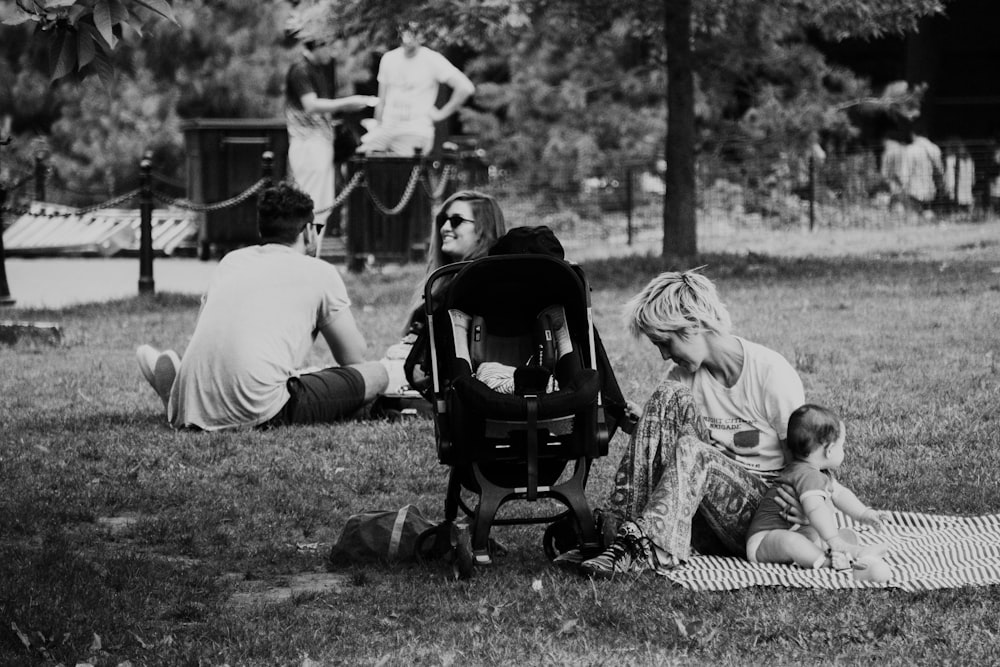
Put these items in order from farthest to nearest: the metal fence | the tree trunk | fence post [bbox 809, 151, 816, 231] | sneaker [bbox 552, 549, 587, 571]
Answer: the metal fence → fence post [bbox 809, 151, 816, 231] → the tree trunk → sneaker [bbox 552, 549, 587, 571]

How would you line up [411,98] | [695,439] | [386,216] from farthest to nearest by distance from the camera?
[411,98] → [386,216] → [695,439]

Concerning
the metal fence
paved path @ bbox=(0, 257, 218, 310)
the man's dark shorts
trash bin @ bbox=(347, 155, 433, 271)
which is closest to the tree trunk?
trash bin @ bbox=(347, 155, 433, 271)

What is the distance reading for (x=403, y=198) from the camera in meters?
16.9

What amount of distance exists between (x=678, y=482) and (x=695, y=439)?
0.52 feet

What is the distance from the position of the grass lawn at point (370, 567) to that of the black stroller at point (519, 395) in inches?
10.9

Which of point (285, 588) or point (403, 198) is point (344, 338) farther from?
point (403, 198)

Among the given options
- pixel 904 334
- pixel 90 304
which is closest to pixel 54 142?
pixel 90 304

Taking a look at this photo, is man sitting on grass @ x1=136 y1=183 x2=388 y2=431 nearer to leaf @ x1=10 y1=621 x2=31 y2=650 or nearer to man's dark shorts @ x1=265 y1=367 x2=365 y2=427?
man's dark shorts @ x1=265 y1=367 x2=365 y2=427

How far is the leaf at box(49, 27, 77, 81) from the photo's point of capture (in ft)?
13.9

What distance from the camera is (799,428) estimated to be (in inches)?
202

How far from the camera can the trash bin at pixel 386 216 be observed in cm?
1709

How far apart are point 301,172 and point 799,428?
1251cm

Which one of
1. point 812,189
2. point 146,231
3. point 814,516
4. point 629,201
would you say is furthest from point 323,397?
point 812,189

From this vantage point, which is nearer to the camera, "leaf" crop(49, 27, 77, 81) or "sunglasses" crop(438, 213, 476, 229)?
"leaf" crop(49, 27, 77, 81)
